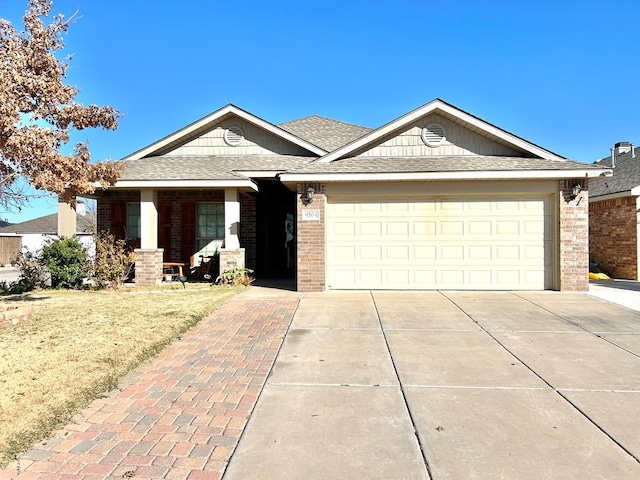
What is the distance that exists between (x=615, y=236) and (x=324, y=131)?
10.8m

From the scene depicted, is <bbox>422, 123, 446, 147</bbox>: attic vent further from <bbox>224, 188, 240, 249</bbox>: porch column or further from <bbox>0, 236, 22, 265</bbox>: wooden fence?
<bbox>0, 236, 22, 265</bbox>: wooden fence

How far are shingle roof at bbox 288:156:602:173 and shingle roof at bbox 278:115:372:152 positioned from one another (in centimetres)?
350

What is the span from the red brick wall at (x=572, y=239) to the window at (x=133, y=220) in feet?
41.0

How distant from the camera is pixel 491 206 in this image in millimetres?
10023

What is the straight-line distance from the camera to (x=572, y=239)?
Result: 965cm

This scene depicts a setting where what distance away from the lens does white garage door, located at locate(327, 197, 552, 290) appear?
32.7ft

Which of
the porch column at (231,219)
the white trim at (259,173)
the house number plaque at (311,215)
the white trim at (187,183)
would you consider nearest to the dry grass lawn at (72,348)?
the porch column at (231,219)

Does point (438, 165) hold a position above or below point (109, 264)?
above

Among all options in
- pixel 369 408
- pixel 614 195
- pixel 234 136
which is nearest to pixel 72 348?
pixel 369 408

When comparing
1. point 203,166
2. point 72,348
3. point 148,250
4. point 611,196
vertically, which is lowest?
point 72,348

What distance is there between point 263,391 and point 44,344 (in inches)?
136

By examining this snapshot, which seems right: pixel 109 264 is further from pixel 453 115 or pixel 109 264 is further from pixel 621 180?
pixel 621 180

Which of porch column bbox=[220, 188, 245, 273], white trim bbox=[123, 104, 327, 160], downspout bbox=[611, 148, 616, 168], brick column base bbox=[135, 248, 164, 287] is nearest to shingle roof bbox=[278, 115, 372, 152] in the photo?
white trim bbox=[123, 104, 327, 160]

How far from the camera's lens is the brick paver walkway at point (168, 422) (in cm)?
277
